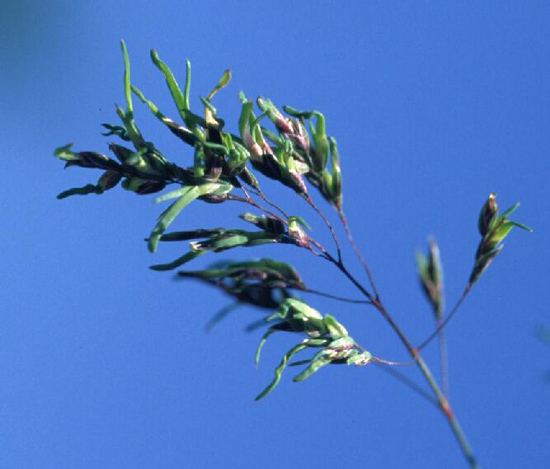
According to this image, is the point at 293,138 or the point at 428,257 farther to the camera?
the point at 293,138

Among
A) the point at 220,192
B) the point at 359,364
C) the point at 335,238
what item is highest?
the point at 220,192

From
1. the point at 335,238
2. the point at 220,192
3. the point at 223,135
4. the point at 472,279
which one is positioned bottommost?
the point at 472,279

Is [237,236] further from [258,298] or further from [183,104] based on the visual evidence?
[183,104]

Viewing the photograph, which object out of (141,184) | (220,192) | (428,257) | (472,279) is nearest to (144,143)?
(141,184)

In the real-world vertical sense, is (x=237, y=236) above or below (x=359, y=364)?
above

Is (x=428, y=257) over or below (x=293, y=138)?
below

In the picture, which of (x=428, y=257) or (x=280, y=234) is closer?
(x=428, y=257)

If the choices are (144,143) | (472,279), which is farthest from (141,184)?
(472,279)

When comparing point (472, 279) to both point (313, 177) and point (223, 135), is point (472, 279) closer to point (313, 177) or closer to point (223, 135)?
point (313, 177)

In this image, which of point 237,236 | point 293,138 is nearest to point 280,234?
point 237,236
